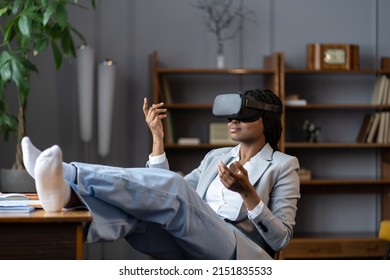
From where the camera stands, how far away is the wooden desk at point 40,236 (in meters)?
1.52

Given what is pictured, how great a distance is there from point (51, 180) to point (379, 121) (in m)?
3.66

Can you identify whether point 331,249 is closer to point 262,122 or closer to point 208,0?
point 208,0

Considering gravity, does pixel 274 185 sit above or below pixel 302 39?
below

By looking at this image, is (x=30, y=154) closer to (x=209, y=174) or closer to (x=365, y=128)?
(x=209, y=174)

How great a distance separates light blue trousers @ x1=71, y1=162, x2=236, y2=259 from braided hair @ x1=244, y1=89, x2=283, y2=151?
475 mm

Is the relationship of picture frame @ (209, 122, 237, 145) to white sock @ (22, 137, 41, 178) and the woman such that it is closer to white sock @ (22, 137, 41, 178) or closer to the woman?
the woman

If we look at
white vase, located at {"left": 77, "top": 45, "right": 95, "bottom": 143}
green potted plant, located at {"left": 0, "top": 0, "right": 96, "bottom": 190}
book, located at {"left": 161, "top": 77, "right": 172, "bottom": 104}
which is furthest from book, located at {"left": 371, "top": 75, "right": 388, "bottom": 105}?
green potted plant, located at {"left": 0, "top": 0, "right": 96, "bottom": 190}

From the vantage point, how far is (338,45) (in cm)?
487

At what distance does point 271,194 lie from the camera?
7.66ft

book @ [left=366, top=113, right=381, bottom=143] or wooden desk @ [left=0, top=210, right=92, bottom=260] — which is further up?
wooden desk @ [left=0, top=210, right=92, bottom=260]

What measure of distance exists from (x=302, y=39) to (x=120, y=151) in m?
1.45

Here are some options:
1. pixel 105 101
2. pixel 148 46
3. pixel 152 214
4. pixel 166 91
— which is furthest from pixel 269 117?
pixel 148 46

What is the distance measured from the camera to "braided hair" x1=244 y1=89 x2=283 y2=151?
7.89 feet

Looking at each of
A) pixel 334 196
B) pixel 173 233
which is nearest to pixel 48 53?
pixel 334 196
